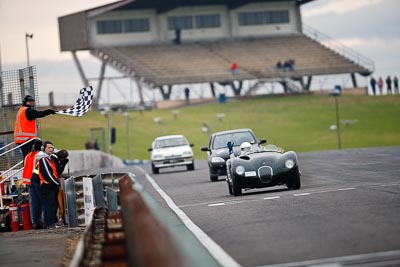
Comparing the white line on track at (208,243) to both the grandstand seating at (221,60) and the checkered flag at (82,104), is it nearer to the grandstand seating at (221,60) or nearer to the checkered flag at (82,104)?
the checkered flag at (82,104)

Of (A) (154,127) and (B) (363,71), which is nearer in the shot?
(A) (154,127)

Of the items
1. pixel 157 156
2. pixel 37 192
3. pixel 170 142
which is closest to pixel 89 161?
pixel 170 142

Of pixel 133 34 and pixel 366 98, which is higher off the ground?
pixel 133 34

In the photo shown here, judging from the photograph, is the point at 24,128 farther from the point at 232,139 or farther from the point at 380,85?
the point at 380,85

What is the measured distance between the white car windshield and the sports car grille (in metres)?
21.8

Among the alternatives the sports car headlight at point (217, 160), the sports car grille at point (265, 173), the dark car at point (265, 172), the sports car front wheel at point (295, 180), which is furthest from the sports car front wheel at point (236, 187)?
the sports car headlight at point (217, 160)

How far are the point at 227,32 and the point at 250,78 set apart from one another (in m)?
9.17

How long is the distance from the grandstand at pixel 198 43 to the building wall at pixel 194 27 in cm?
8

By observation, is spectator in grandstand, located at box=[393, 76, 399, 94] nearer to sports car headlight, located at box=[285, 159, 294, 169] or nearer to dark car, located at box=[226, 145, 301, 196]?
dark car, located at box=[226, 145, 301, 196]

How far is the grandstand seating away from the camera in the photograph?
293 ft

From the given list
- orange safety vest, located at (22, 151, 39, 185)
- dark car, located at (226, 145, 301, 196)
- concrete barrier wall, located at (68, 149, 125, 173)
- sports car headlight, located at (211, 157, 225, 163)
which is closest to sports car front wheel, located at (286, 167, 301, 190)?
dark car, located at (226, 145, 301, 196)

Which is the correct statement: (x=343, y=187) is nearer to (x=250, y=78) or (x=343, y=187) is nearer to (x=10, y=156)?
(x=10, y=156)

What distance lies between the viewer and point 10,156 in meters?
22.9

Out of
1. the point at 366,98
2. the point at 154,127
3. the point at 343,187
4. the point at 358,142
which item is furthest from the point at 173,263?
the point at 366,98
